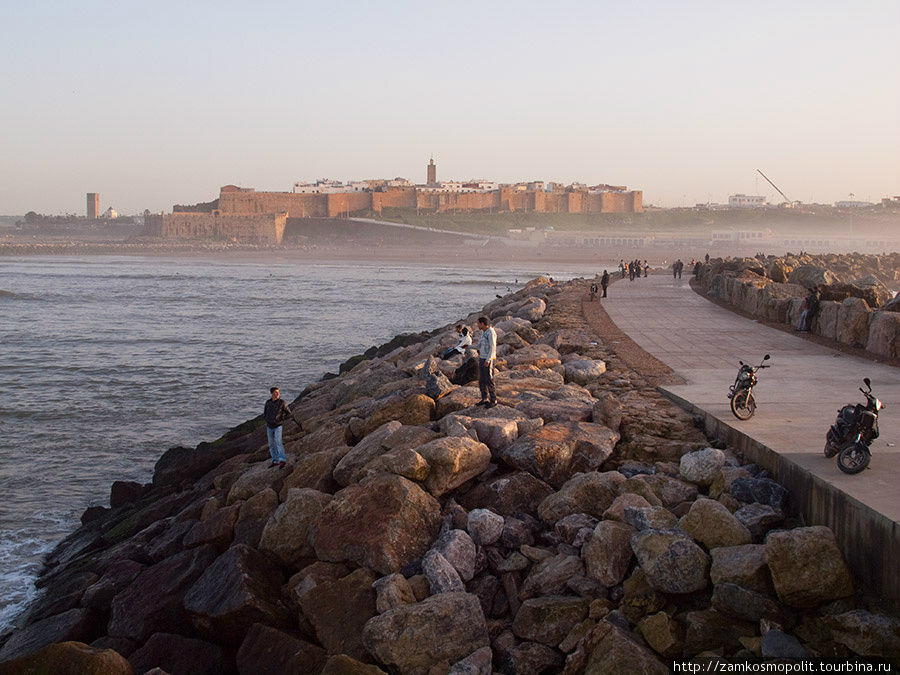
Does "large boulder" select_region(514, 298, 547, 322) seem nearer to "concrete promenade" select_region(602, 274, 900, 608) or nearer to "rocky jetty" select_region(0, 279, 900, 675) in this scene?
"concrete promenade" select_region(602, 274, 900, 608)

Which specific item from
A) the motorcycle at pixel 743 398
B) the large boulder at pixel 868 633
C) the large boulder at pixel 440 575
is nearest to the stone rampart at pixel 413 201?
the motorcycle at pixel 743 398

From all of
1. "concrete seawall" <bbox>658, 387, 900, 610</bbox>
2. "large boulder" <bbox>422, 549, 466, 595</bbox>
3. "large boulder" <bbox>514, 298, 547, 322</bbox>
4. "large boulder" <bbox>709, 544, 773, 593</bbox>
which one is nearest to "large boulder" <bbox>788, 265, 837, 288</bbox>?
"large boulder" <bbox>514, 298, 547, 322</bbox>

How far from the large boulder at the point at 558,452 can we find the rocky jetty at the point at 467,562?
0.6 inches

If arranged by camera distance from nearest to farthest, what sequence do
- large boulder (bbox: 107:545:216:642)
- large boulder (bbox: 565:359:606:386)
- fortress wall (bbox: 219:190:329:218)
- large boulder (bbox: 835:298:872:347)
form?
large boulder (bbox: 107:545:216:642) < large boulder (bbox: 565:359:606:386) < large boulder (bbox: 835:298:872:347) < fortress wall (bbox: 219:190:329:218)

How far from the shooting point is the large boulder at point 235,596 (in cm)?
534

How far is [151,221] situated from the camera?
123312mm

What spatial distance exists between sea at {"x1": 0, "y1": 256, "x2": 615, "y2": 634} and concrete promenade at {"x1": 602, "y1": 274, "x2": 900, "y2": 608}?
6288 mm

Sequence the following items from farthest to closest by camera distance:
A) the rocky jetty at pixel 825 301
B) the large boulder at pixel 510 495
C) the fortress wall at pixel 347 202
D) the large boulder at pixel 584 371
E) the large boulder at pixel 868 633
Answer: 1. the fortress wall at pixel 347 202
2. the rocky jetty at pixel 825 301
3. the large boulder at pixel 584 371
4. the large boulder at pixel 510 495
5. the large boulder at pixel 868 633

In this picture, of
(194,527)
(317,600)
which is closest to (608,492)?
(317,600)

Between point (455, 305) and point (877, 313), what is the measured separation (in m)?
24.2

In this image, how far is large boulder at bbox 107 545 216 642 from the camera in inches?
226

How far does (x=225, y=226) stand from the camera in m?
120

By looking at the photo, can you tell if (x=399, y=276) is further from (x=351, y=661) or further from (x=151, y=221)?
(x=151, y=221)

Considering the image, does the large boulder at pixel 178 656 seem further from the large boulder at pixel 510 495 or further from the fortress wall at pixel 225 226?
the fortress wall at pixel 225 226
